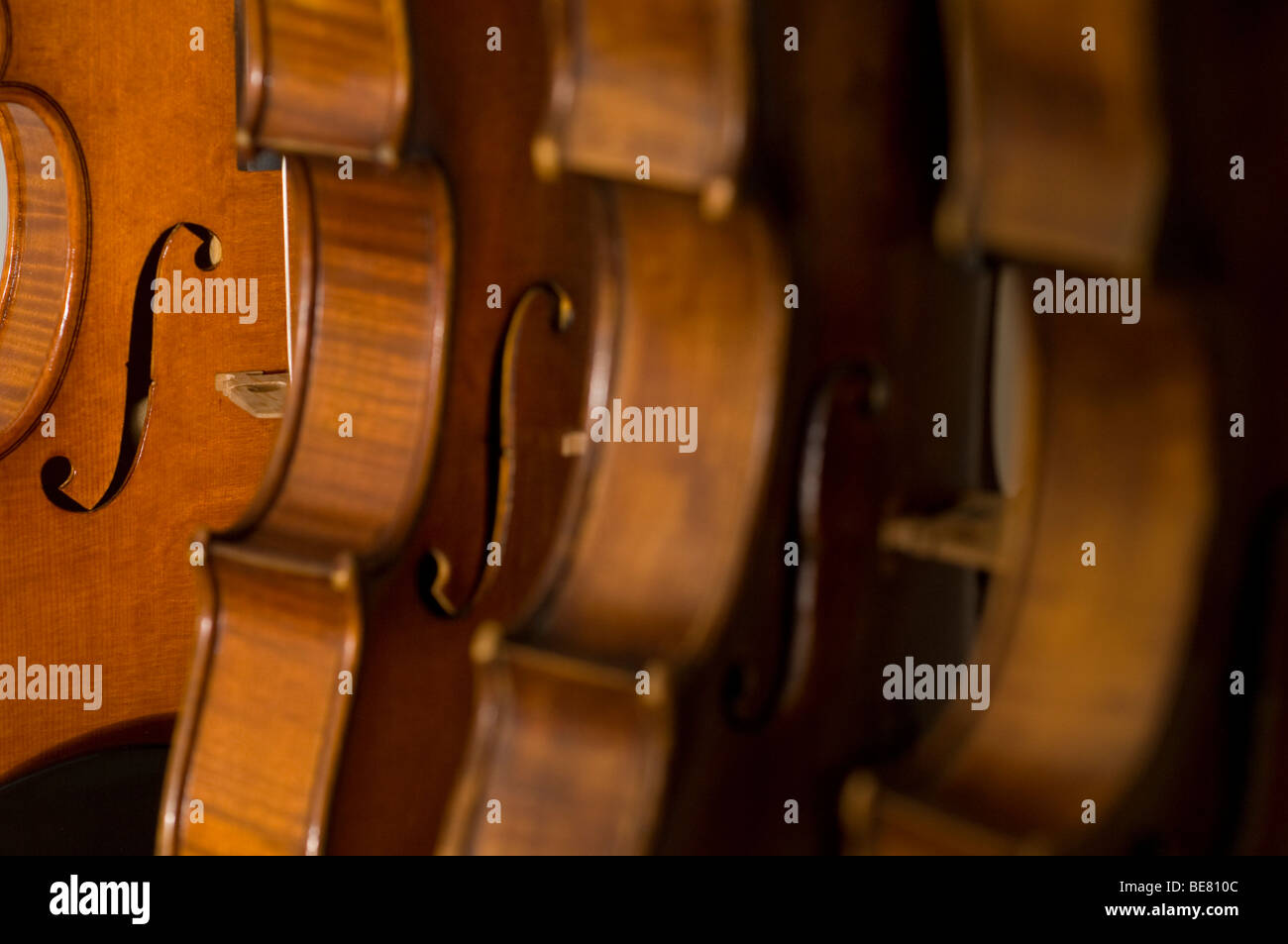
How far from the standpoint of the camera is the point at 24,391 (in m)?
1.82

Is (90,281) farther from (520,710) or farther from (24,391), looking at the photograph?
(520,710)

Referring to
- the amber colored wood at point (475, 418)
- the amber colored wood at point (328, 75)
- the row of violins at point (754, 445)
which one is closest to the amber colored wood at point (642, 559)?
the row of violins at point (754, 445)

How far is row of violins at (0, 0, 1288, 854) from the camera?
984 millimetres

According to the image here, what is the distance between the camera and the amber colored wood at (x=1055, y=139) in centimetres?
95

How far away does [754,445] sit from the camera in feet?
3.78

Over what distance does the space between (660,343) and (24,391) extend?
93cm

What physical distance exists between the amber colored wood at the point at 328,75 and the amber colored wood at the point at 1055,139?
1.81 ft

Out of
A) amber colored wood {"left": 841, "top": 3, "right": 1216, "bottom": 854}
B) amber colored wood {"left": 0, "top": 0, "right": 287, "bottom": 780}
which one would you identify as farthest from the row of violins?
amber colored wood {"left": 0, "top": 0, "right": 287, "bottom": 780}

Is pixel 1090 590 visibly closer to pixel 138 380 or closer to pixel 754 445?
pixel 754 445

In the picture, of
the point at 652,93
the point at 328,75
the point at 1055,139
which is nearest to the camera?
the point at 1055,139

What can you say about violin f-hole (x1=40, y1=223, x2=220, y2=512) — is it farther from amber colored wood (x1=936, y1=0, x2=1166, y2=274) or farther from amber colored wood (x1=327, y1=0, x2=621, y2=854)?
amber colored wood (x1=936, y1=0, x2=1166, y2=274)

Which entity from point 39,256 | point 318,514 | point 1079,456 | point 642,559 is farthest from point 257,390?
point 1079,456

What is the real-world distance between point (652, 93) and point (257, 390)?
0.95 metres

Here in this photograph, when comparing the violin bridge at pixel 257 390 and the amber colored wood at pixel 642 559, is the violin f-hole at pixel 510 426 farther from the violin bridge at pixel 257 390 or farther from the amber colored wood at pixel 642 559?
the violin bridge at pixel 257 390
